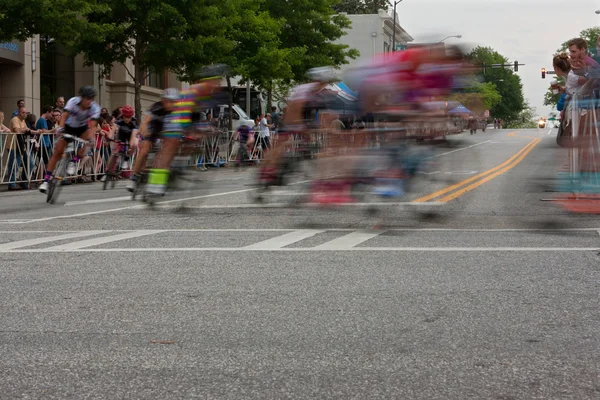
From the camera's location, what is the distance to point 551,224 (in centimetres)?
1203

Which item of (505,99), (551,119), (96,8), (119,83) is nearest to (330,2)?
(119,83)

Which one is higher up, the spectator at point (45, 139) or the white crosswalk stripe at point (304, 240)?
the spectator at point (45, 139)

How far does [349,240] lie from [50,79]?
1312 inches

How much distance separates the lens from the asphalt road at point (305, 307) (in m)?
4.92

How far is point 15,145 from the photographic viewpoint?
833 inches

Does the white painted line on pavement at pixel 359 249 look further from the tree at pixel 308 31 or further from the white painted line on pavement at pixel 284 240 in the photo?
the tree at pixel 308 31

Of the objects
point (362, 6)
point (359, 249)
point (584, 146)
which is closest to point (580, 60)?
point (584, 146)

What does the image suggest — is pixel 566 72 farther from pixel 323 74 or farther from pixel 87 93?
pixel 87 93

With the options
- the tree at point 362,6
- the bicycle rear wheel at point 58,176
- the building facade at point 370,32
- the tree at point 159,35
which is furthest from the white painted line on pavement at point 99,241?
the tree at point 362,6

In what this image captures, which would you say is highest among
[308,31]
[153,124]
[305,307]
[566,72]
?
[308,31]

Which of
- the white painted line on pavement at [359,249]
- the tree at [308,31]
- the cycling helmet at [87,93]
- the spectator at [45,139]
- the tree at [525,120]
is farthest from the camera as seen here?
the tree at [525,120]

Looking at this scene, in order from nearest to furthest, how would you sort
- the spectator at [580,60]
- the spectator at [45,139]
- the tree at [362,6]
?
the spectator at [580,60]
the spectator at [45,139]
the tree at [362,6]

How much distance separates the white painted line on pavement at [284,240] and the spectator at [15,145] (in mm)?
11253

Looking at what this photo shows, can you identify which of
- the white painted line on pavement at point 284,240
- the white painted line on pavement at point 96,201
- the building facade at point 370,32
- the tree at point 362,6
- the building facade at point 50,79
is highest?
the tree at point 362,6
